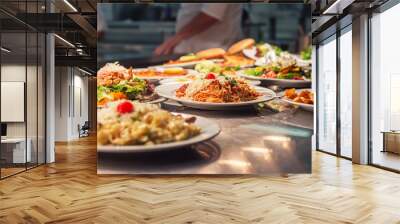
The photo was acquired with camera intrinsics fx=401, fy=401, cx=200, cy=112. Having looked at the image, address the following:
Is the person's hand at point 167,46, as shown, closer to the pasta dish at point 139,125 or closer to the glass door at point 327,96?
the pasta dish at point 139,125

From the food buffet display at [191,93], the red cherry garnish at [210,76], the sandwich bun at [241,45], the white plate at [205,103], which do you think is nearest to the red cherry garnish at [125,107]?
the food buffet display at [191,93]

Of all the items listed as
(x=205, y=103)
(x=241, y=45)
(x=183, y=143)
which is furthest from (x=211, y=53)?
(x=183, y=143)

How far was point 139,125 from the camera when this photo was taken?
5617 millimetres

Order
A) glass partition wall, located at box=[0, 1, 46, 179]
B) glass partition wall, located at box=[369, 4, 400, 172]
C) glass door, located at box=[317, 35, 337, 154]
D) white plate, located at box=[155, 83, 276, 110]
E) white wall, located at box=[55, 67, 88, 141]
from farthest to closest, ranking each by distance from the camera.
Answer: white wall, located at box=[55, 67, 88, 141] → glass door, located at box=[317, 35, 337, 154] → glass partition wall, located at box=[369, 4, 400, 172] → glass partition wall, located at box=[0, 1, 46, 179] → white plate, located at box=[155, 83, 276, 110]

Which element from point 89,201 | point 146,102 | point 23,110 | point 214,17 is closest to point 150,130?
point 146,102

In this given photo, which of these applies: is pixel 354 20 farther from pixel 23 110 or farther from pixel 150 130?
pixel 23 110

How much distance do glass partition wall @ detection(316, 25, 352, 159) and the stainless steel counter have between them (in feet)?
10.5

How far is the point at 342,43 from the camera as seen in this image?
30.0 ft

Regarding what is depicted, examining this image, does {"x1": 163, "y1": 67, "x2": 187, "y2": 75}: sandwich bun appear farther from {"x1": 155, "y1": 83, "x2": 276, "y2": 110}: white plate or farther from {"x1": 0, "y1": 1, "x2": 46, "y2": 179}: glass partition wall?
{"x1": 0, "y1": 1, "x2": 46, "y2": 179}: glass partition wall

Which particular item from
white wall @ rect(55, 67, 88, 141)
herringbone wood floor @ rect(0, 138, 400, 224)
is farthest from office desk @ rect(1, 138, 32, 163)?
white wall @ rect(55, 67, 88, 141)

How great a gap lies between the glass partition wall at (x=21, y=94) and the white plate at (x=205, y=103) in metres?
2.45

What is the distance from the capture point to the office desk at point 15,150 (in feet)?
20.6

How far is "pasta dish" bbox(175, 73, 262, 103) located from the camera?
18.9ft

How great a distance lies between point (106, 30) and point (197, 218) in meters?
3.29
